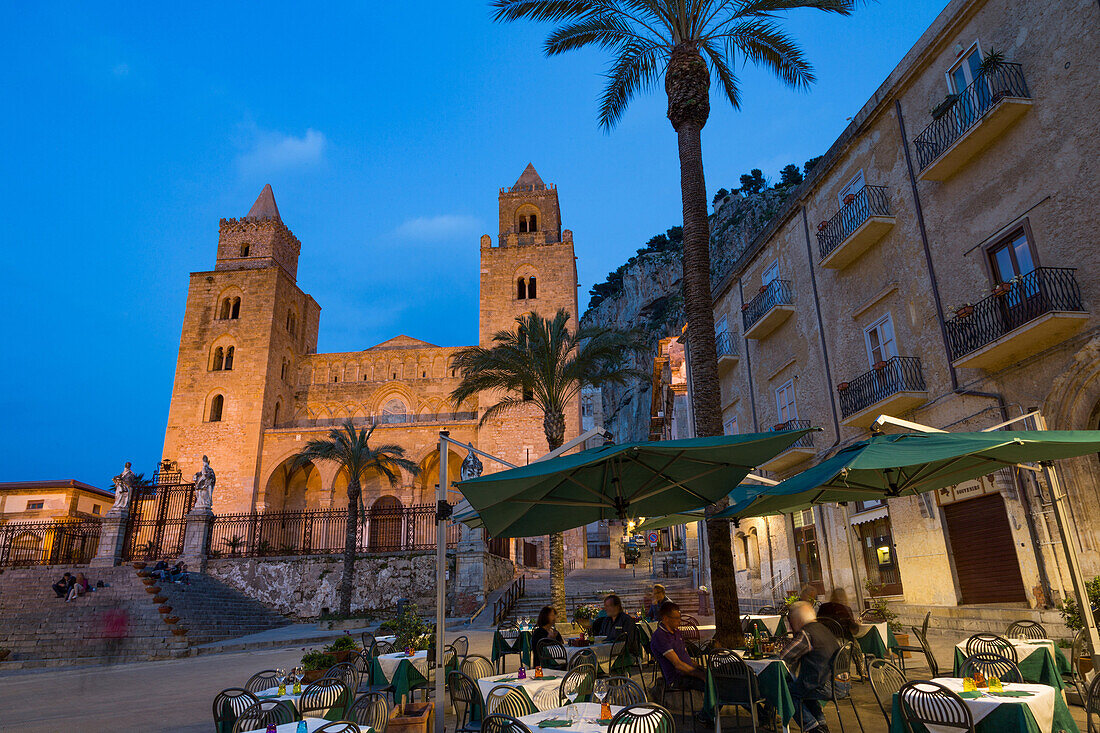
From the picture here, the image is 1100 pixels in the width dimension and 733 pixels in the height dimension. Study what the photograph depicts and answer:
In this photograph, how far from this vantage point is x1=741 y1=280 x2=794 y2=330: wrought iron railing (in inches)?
693

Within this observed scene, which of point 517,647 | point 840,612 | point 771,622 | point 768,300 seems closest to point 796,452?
point 768,300

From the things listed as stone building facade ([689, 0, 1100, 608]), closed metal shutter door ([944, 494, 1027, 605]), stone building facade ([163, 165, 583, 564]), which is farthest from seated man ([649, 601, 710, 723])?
stone building facade ([163, 165, 583, 564])

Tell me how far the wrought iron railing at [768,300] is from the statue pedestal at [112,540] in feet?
72.7

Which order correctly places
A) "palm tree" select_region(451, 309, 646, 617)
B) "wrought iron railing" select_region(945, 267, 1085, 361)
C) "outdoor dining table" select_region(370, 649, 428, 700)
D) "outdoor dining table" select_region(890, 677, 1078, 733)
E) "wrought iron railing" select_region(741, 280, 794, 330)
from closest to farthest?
"outdoor dining table" select_region(890, 677, 1078, 733)
"outdoor dining table" select_region(370, 649, 428, 700)
"wrought iron railing" select_region(945, 267, 1085, 361)
"wrought iron railing" select_region(741, 280, 794, 330)
"palm tree" select_region(451, 309, 646, 617)

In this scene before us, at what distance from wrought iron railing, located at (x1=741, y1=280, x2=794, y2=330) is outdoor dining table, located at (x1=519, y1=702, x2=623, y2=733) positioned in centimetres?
1427

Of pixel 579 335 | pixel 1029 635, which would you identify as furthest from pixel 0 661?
pixel 1029 635

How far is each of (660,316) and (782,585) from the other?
50213 millimetres

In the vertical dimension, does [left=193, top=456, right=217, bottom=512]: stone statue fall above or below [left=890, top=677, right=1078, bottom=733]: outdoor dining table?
above

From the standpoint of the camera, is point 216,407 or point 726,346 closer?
point 726,346

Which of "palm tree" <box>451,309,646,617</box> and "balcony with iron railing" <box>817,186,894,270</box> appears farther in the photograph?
"palm tree" <box>451,309,646,617</box>

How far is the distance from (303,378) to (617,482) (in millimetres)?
40970

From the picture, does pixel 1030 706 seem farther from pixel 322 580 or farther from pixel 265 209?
pixel 265 209

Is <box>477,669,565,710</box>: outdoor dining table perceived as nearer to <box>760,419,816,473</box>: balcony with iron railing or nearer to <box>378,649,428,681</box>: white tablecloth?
<box>378,649,428,681</box>: white tablecloth

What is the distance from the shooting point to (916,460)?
18.3 feet
